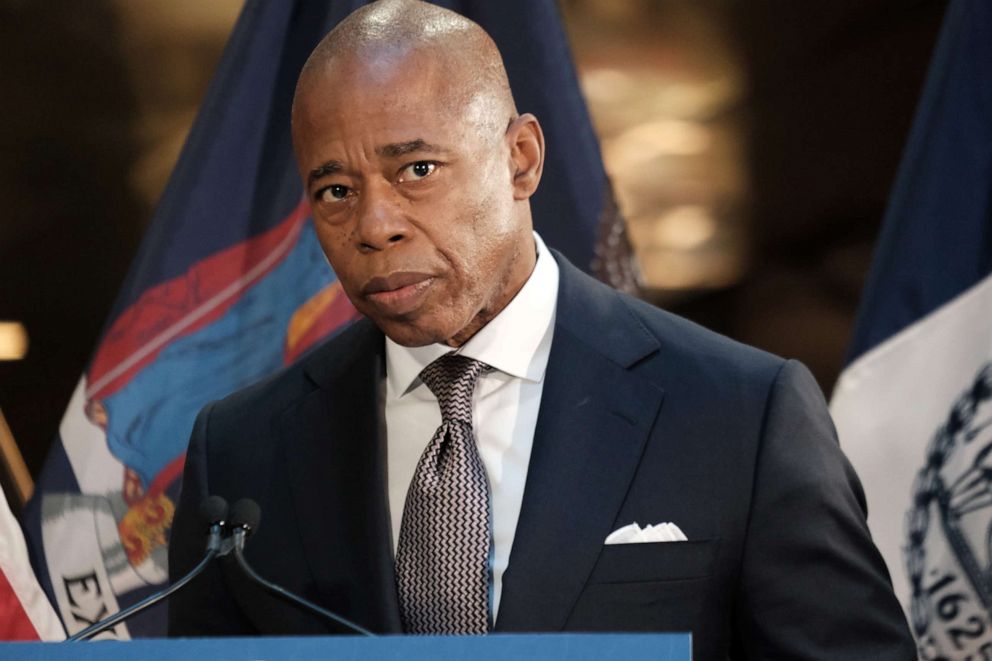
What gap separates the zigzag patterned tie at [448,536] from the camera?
1.69m

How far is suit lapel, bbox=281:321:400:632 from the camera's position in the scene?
5.73 feet

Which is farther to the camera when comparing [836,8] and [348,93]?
[836,8]

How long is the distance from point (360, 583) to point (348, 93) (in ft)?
1.86

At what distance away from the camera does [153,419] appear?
8.07 ft

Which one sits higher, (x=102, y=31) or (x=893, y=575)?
(x=102, y=31)

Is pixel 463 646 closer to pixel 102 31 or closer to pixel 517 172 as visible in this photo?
pixel 517 172

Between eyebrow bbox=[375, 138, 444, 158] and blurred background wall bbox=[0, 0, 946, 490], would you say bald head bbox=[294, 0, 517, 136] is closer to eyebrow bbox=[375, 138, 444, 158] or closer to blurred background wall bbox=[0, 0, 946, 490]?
eyebrow bbox=[375, 138, 444, 158]

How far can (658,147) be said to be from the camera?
3.00m

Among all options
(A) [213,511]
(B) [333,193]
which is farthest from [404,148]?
(A) [213,511]

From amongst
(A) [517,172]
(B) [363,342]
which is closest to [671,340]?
(A) [517,172]

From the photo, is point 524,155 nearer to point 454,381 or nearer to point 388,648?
point 454,381

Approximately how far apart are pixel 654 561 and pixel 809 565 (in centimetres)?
17

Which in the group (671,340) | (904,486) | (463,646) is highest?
(671,340)

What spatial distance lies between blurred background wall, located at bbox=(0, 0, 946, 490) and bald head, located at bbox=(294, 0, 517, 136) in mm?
1224
